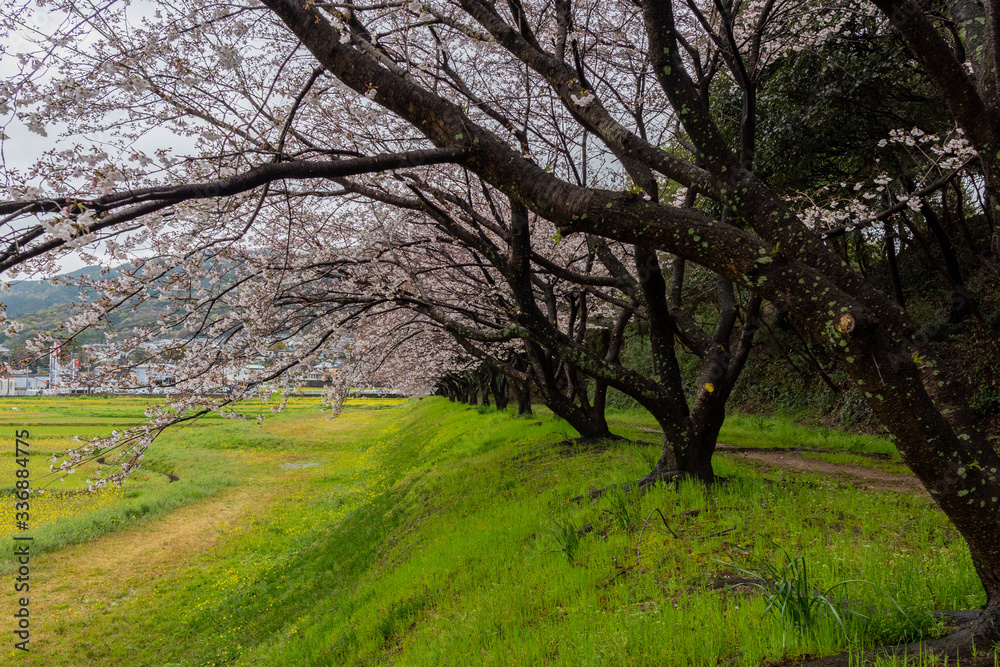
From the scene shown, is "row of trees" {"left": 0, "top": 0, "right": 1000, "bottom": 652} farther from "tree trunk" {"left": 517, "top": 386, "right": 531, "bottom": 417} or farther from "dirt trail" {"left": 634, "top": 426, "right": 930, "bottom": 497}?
"tree trunk" {"left": 517, "top": 386, "right": 531, "bottom": 417}

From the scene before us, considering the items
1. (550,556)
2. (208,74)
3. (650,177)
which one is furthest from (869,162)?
(208,74)

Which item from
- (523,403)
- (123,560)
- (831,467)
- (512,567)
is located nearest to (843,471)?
(831,467)

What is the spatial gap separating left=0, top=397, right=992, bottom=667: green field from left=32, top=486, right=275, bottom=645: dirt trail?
0.07 m

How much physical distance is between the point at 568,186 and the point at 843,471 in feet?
24.4

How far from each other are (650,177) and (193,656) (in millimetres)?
10051

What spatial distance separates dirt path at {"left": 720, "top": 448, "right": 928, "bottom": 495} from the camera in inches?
275

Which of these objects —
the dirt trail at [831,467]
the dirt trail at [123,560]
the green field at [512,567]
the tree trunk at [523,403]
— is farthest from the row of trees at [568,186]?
the dirt trail at [123,560]

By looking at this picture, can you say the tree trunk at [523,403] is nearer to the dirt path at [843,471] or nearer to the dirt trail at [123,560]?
the dirt path at [843,471]

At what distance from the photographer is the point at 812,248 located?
338 cm

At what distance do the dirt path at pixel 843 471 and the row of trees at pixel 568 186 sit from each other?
2713 millimetres

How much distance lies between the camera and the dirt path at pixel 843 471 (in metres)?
6.99

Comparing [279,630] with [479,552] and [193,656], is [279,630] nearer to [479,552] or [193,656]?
[193,656]

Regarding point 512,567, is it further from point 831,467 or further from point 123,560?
point 123,560

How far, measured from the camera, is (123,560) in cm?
1382
